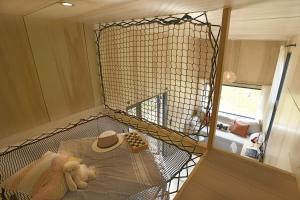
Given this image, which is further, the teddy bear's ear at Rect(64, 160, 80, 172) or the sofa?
the sofa

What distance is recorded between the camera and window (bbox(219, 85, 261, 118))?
367 centimetres

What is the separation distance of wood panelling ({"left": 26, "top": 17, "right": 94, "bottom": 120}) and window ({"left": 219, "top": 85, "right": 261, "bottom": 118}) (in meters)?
3.66

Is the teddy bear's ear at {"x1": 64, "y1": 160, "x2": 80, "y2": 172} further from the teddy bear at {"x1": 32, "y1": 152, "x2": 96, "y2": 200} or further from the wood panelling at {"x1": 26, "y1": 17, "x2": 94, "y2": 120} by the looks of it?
the wood panelling at {"x1": 26, "y1": 17, "x2": 94, "y2": 120}

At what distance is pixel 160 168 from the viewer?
26.3 inches

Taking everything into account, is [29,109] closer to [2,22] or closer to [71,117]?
[71,117]

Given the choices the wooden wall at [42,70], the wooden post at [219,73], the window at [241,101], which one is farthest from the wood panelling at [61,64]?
the window at [241,101]

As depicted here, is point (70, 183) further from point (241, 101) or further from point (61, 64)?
point (241, 101)

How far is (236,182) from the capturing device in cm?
56

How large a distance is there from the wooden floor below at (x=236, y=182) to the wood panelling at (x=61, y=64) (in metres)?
0.85

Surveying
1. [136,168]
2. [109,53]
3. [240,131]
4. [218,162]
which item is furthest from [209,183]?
[240,131]

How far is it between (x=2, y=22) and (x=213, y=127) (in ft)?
3.41

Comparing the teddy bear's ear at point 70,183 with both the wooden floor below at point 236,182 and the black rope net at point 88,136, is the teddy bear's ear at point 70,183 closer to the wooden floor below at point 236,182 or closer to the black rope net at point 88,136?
the black rope net at point 88,136

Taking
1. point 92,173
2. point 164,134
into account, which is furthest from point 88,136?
point 164,134

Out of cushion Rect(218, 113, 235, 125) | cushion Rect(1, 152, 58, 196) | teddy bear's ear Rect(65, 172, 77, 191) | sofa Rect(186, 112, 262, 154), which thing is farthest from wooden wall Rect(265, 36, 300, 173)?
cushion Rect(218, 113, 235, 125)
